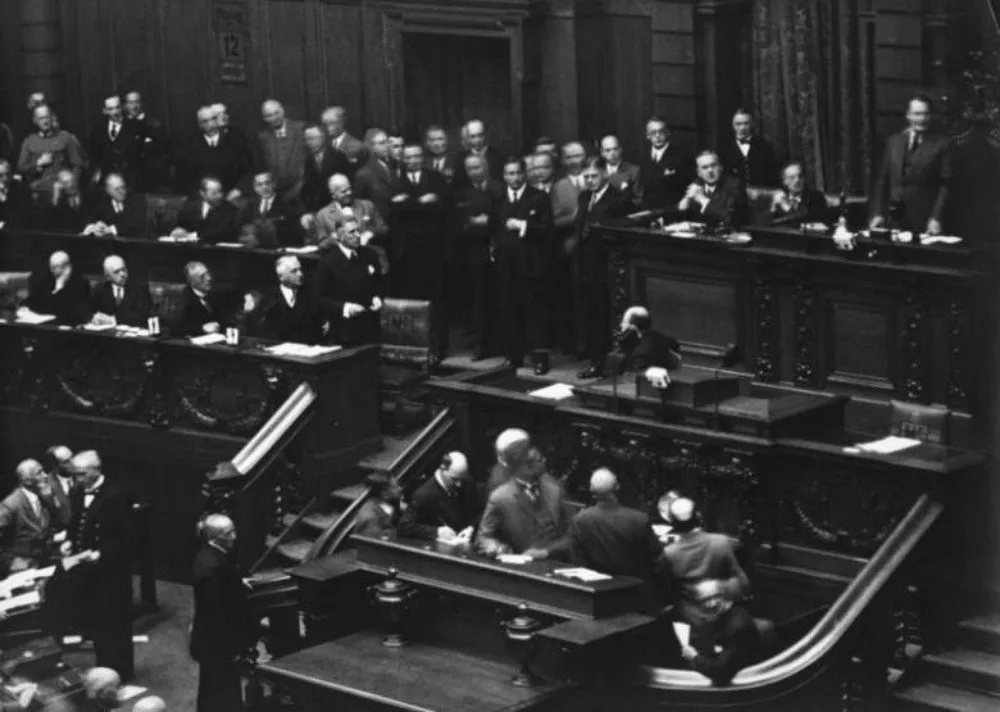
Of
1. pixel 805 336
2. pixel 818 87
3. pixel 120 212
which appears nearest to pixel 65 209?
pixel 120 212

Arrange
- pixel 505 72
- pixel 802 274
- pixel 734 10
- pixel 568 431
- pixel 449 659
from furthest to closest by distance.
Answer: pixel 505 72 < pixel 734 10 < pixel 802 274 < pixel 568 431 < pixel 449 659

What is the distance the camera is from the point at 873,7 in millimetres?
16625

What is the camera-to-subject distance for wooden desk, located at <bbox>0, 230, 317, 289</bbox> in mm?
17297

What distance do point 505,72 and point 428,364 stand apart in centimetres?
383

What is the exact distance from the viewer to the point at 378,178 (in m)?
17.7

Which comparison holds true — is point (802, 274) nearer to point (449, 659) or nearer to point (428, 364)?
point (428, 364)

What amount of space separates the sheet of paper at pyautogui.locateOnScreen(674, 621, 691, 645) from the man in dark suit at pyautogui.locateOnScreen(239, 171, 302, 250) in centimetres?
604

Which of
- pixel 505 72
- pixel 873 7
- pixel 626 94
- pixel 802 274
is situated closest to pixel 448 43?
pixel 505 72

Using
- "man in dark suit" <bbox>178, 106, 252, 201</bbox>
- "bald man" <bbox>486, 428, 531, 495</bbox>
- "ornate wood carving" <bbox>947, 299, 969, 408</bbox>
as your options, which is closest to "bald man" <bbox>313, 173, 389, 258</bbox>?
"man in dark suit" <bbox>178, 106, 252, 201</bbox>

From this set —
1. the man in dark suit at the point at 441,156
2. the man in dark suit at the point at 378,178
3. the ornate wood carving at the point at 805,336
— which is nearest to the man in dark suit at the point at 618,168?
the man in dark suit at the point at 441,156

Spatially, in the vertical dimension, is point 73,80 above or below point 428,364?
above

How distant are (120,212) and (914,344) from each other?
7.20 metres

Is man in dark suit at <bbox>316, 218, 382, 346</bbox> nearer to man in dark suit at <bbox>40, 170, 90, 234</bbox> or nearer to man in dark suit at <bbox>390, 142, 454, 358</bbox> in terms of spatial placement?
man in dark suit at <bbox>390, 142, 454, 358</bbox>

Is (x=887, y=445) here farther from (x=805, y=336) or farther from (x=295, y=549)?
(x=295, y=549)
